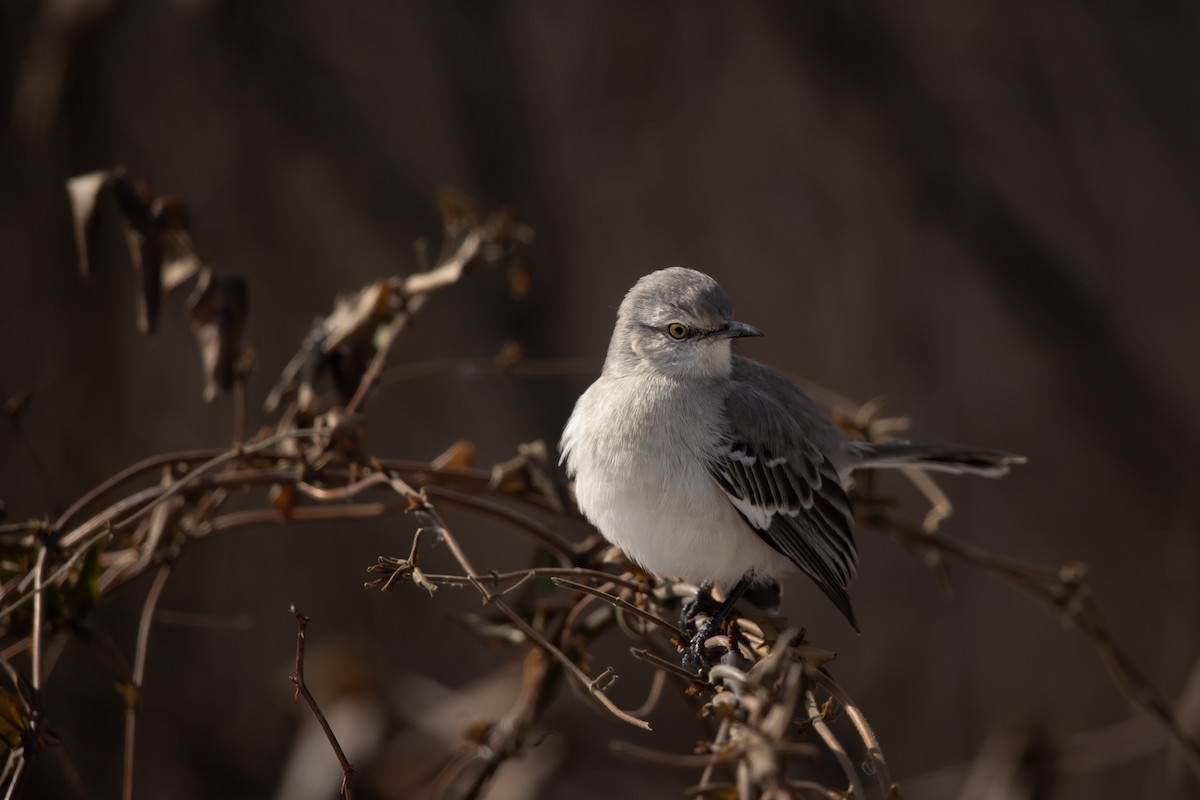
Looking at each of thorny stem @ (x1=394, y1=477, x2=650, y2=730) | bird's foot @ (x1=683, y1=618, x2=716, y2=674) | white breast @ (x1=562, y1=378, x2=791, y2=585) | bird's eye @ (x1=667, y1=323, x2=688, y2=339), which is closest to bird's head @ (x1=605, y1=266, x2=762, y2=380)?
bird's eye @ (x1=667, y1=323, x2=688, y2=339)

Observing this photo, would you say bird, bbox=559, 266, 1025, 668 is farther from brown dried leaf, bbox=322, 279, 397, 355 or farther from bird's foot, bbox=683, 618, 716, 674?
brown dried leaf, bbox=322, 279, 397, 355

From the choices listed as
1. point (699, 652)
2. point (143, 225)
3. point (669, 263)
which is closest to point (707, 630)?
point (699, 652)

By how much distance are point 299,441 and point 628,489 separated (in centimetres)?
91

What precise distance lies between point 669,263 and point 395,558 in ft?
11.9

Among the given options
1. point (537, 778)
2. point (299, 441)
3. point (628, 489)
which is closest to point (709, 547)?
point (628, 489)

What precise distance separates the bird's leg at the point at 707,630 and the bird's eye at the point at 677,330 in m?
0.77

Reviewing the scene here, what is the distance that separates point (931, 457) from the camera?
10.8 feet

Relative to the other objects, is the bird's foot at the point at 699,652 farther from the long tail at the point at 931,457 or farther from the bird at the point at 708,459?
the long tail at the point at 931,457

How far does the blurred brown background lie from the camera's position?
15.3ft

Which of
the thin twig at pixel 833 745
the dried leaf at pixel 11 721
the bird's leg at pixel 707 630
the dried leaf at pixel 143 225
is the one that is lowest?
the bird's leg at pixel 707 630

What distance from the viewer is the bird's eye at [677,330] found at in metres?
3.13

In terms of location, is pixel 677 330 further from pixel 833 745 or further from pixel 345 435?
pixel 833 745

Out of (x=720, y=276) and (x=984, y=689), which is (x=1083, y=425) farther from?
(x=720, y=276)

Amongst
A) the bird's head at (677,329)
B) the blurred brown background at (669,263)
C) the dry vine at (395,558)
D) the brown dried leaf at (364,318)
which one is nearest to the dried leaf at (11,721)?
the dry vine at (395,558)
